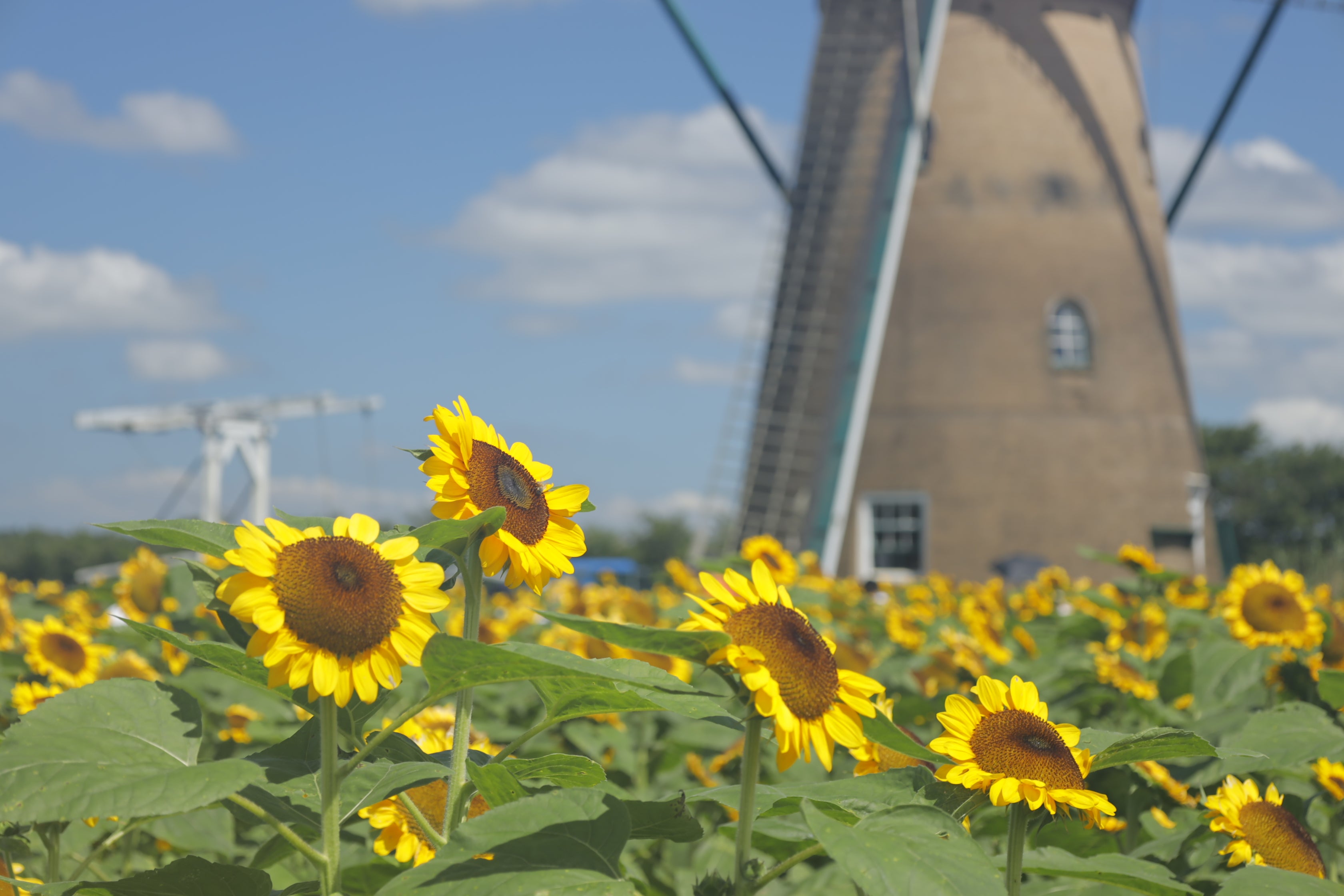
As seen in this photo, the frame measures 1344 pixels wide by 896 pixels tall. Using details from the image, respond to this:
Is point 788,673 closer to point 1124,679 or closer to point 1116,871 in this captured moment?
point 1116,871

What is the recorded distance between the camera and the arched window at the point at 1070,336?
63.0 feet

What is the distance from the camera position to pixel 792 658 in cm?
130

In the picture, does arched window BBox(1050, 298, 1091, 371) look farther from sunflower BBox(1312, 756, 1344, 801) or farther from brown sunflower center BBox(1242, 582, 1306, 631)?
sunflower BBox(1312, 756, 1344, 801)

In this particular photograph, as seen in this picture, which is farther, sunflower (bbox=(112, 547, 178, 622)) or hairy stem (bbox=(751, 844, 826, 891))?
sunflower (bbox=(112, 547, 178, 622))

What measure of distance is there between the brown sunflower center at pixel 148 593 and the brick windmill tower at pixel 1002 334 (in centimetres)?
1462

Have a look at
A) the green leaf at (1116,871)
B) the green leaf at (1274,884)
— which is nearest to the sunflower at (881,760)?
the green leaf at (1116,871)

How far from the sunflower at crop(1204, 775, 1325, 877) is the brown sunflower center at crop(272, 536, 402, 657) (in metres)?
1.41

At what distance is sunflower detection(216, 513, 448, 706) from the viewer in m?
1.25

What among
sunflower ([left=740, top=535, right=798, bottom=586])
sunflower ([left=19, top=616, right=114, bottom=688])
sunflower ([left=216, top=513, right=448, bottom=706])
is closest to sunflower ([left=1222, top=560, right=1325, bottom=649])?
sunflower ([left=740, top=535, right=798, bottom=586])

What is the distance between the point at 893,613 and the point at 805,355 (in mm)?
14643

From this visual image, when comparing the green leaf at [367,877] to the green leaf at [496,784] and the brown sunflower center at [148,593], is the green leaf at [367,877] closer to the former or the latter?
the green leaf at [496,784]

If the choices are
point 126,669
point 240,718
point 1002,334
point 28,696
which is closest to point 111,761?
point 28,696

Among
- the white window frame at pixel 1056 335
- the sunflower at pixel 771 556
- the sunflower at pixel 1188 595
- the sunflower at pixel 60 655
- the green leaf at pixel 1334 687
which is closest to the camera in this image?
the green leaf at pixel 1334 687

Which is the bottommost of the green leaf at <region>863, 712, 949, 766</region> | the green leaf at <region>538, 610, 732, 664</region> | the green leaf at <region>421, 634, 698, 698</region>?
the green leaf at <region>863, 712, 949, 766</region>
